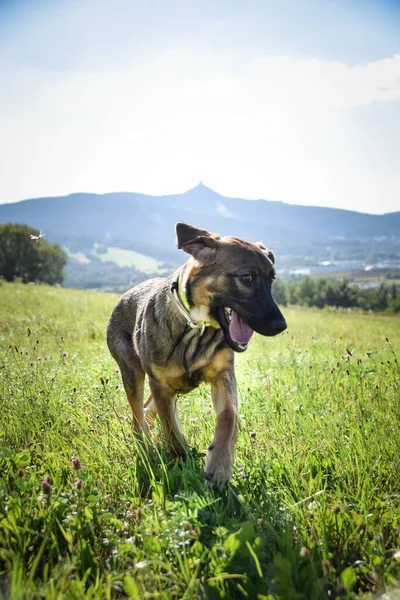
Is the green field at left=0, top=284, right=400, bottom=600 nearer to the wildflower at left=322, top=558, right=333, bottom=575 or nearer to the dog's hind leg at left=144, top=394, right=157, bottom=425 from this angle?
the wildflower at left=322, top=558, right=333, bottom=575

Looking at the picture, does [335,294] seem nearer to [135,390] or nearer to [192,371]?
[135,390]

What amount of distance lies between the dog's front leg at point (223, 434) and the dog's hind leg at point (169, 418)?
0.41 metres

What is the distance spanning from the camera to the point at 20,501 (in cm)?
262

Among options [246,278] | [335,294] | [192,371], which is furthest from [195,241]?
[335,294]

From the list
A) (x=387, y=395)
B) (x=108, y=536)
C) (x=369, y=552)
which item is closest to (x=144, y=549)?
(x=108, y=536)

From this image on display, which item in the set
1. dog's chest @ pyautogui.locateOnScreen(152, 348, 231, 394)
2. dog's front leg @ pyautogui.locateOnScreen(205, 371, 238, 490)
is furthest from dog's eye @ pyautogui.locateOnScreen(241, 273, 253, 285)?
dog's front leg @ pyautogui.locateOnScreen(205, 371, 238, 490)

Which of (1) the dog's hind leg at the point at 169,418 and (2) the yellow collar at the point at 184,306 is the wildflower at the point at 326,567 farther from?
(2) the yellow collar at the point at 184,306

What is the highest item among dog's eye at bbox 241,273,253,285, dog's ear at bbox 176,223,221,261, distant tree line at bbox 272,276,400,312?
dog's ear at bbox 176,223,221,261

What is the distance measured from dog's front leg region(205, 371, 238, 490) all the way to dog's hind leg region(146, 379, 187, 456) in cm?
41

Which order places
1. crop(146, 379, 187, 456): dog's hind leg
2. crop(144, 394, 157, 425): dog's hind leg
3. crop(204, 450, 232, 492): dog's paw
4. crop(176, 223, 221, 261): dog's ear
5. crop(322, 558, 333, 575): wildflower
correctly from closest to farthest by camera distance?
crop(322, 558, 333, 575): wildflower, crop(204, 450, 232, 492): dog's paw, crop(146, 379, 187, 456): dog's hind leg, crop(176, 223, 221, 261): dog's ear, crop(144, 394, 157, 425): dog's hind leg

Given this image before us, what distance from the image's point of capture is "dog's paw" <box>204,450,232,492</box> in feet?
10.5

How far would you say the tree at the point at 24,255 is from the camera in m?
66.6

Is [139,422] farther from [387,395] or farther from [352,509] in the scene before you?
[387,395]

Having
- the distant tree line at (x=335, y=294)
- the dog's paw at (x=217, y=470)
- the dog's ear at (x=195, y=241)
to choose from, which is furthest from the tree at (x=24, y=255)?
the dog's paw at (x=217, y=470)
